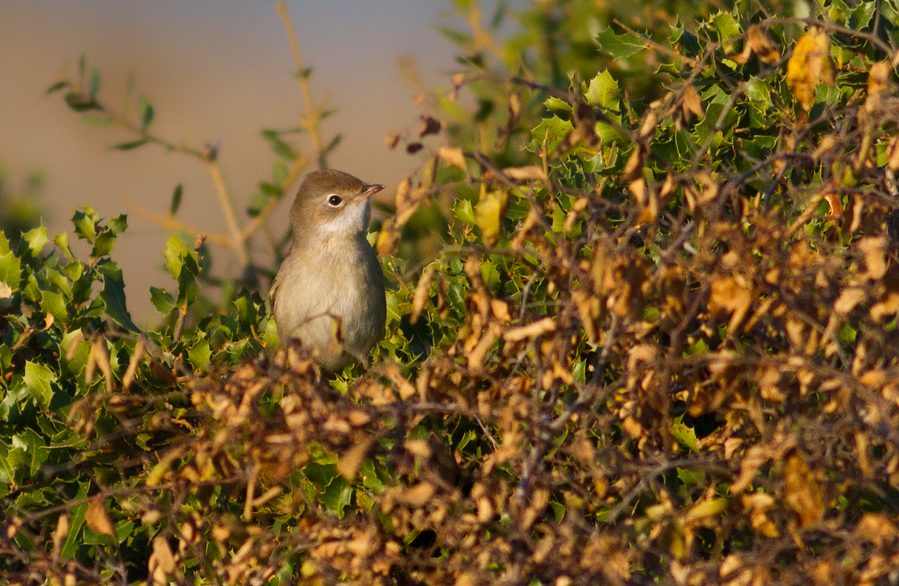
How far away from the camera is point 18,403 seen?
3826 mm

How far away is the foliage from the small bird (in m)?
1.57

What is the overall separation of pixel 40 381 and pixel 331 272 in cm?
196

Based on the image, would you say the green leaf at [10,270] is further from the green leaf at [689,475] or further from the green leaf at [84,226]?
the green leaf at [689,475]

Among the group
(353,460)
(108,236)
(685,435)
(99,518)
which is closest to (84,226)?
(108,236)

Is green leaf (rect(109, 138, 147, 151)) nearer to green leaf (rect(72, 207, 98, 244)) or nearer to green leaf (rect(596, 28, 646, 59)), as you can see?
green leaf (rect(72, 207, 98, 244))

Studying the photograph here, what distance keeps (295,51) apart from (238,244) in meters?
1.17

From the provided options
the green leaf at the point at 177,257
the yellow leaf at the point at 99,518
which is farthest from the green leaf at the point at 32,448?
the yellow leaf at the point at 99,518

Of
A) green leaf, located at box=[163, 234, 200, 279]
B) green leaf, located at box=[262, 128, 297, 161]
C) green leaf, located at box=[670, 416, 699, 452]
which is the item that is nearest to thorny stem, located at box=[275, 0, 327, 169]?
green leaf, located at box=[262, 128, 297, 161]

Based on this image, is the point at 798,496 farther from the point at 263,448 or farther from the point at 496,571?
the point at 263,448

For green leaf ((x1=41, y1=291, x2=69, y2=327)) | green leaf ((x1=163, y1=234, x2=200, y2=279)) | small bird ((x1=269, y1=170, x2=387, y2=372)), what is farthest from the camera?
small bird ((x1=269, y1=170, x2=387, y2=372))

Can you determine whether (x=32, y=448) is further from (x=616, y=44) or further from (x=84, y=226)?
(x=616, y=44)

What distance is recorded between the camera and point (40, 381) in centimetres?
380

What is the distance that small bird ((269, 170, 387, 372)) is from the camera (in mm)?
5316

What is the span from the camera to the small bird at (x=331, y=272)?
5.32 m
